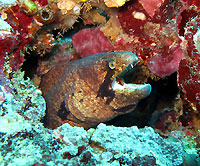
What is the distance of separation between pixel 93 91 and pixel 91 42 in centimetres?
121

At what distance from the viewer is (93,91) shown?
3211 mm

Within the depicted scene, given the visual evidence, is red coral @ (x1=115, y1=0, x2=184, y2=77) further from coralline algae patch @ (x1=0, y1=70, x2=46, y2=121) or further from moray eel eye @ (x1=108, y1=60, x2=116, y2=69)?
coralline algae patch @ (x1=0, y1=70, x2=46, y2=121)

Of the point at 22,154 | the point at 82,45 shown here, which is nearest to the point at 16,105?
the point at 22,154

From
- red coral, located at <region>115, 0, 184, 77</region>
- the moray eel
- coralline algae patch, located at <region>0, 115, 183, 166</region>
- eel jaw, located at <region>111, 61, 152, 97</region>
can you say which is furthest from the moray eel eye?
coralline algae patch, located at <region>0, 115, 183, 166</region>

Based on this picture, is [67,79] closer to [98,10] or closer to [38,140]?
[98,10]

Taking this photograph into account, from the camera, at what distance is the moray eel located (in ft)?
9.70

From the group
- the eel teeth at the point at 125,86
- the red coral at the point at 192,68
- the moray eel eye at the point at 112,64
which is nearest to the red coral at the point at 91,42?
the moray eel eye at the point at 112,64

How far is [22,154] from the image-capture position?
1334mm

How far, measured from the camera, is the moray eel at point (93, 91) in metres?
2.96

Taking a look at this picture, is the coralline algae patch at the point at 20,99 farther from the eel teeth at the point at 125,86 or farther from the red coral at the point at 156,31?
the red coral at the point at 156,31

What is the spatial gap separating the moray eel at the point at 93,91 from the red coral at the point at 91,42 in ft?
1.31

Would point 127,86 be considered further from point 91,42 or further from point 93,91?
point 91,42

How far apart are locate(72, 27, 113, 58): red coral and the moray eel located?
400 mm

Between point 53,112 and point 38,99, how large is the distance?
1.16 m
